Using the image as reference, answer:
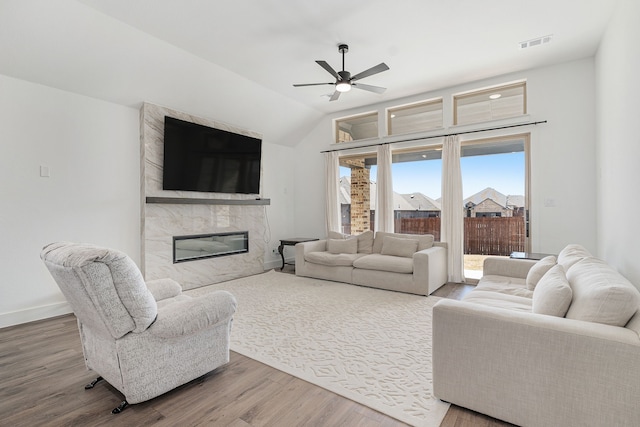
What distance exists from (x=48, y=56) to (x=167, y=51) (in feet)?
4.00

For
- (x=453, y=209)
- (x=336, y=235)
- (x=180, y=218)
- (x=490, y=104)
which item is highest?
(x=490, y=104)

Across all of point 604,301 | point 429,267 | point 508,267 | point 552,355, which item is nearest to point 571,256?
point 508,267

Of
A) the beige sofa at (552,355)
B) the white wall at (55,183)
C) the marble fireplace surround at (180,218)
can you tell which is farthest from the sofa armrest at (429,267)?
the white wall at (55,183)

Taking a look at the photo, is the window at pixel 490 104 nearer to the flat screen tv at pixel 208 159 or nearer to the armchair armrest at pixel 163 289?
the flat screen tv at pixel 208 159

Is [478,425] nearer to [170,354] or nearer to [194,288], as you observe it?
[170,354]

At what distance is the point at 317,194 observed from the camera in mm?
6934

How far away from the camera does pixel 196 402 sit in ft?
6.48

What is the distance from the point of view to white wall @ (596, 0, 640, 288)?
2.37 m

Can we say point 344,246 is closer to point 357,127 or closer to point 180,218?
point 357,127

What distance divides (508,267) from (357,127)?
4.11 meters

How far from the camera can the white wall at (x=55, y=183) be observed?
3.42 m

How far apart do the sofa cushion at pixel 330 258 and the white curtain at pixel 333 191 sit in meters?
1.20

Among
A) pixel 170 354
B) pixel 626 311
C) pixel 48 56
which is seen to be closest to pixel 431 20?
pixel 626 311

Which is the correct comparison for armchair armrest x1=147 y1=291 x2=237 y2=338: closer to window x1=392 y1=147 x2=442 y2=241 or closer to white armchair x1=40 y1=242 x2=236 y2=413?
white armchair x1=40 y1=242 x2=236 y2=413
